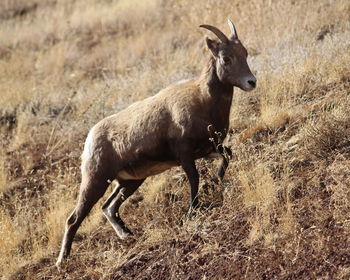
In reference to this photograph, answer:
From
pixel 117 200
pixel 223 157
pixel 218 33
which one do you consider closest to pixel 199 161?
pixel 117 200

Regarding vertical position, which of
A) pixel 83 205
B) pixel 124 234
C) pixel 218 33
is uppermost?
pixel 218 33

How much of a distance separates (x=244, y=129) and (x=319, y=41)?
284 cm

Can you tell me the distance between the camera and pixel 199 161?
827 cm

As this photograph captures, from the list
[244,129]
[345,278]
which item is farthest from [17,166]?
[345,278]

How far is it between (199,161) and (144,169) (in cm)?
129

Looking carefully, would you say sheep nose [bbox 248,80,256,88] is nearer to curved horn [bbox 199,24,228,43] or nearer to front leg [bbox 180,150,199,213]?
curved horn [bbox 199,24,228,43]

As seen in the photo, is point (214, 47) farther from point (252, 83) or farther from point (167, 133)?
point (167, 133)

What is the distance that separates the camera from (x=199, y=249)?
6145 mm

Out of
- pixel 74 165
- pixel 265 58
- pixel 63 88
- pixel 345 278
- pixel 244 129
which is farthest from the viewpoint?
pixel 63 88

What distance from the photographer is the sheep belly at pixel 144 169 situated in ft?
23.2

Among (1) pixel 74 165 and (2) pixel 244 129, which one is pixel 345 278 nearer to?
(2) pixel 244 129

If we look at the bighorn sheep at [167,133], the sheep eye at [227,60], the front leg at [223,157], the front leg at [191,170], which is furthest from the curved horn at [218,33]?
the front leg at [191,170]

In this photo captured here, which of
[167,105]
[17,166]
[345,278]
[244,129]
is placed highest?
[167,105]

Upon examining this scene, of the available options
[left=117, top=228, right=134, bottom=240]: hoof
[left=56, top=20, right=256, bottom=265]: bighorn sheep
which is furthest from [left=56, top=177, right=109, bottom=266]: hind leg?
[left=117, top=228, right=134, bottom=240]: hoof
